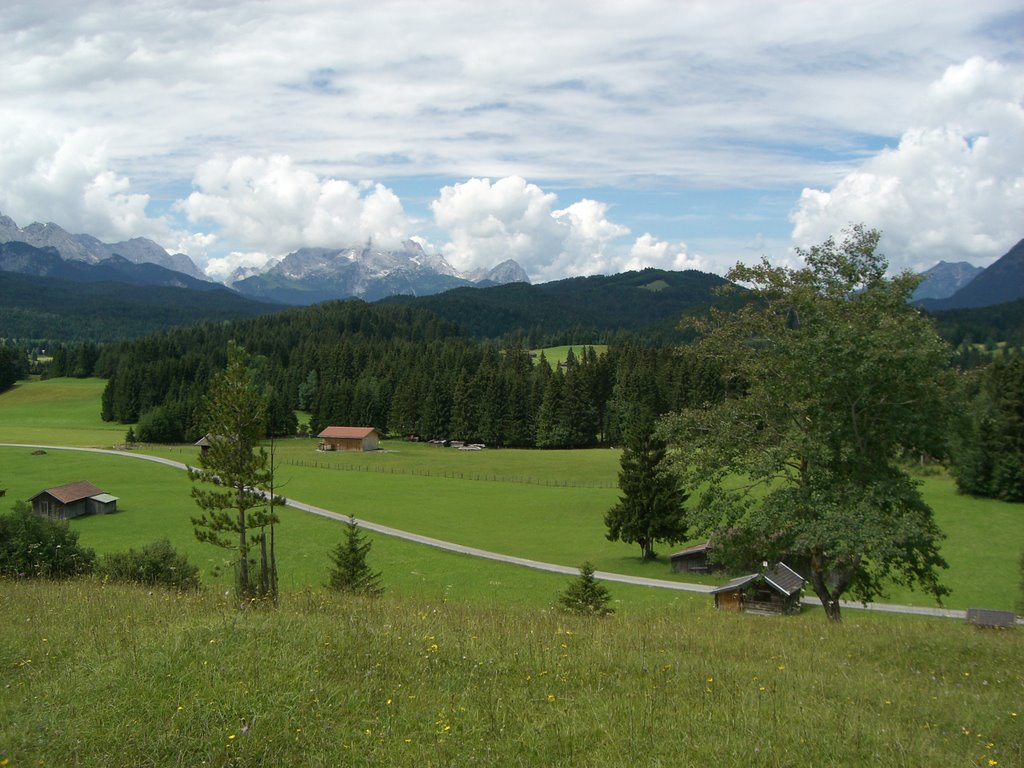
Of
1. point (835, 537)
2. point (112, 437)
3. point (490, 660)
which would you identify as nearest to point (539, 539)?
point (835, 537)

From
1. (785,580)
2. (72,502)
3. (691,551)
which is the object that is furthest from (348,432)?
(785,580)

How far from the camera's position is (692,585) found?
43469 millimetres

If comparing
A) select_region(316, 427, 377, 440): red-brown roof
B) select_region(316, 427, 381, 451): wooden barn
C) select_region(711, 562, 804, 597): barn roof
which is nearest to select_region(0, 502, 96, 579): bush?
select_region(711, 562, 804, 597): barn roof

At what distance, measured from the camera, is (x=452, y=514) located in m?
62.6

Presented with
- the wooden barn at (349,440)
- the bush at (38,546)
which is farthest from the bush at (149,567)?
the wooden barn at (349,440)

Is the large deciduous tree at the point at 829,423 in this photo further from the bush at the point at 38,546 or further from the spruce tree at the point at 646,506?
the spruce tree at the point at 646,506

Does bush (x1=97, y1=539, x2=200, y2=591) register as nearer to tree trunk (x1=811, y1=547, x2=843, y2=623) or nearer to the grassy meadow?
the grassy meadow

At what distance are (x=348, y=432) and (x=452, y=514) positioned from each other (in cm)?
5145

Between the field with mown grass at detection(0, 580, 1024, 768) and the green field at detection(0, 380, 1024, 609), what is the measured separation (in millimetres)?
11735

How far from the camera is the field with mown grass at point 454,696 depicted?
653 cm

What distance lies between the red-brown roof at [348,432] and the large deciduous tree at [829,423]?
89516 mm

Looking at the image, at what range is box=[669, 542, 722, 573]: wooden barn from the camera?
47750 millimetres

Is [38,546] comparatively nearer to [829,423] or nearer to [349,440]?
[829,423]

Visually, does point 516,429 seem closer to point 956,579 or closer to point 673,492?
point 673,492
